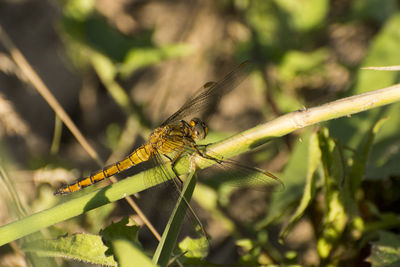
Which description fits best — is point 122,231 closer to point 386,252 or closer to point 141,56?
point 386,252

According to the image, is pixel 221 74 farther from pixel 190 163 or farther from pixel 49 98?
pixel 190 163

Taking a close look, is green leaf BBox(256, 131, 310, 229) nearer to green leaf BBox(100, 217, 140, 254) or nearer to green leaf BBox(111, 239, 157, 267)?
green leaf BBox(100, 217, 140, 254)

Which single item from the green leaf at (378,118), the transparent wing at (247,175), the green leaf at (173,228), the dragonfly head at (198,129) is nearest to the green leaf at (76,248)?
the green leaf at (173,228)

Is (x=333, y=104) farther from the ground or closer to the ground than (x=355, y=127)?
closer to the ground

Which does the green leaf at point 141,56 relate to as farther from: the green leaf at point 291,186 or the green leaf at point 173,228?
the green leaf at point 173,228

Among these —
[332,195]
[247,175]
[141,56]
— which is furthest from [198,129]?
[141,56]

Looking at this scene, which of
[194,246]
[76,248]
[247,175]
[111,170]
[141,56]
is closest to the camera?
[76,248]

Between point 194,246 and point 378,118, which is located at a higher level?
point 378,118

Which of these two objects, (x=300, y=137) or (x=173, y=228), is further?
(x=300, y=137)

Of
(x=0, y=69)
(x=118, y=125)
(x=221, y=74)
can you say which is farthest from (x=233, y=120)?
(x=0, y=69)
